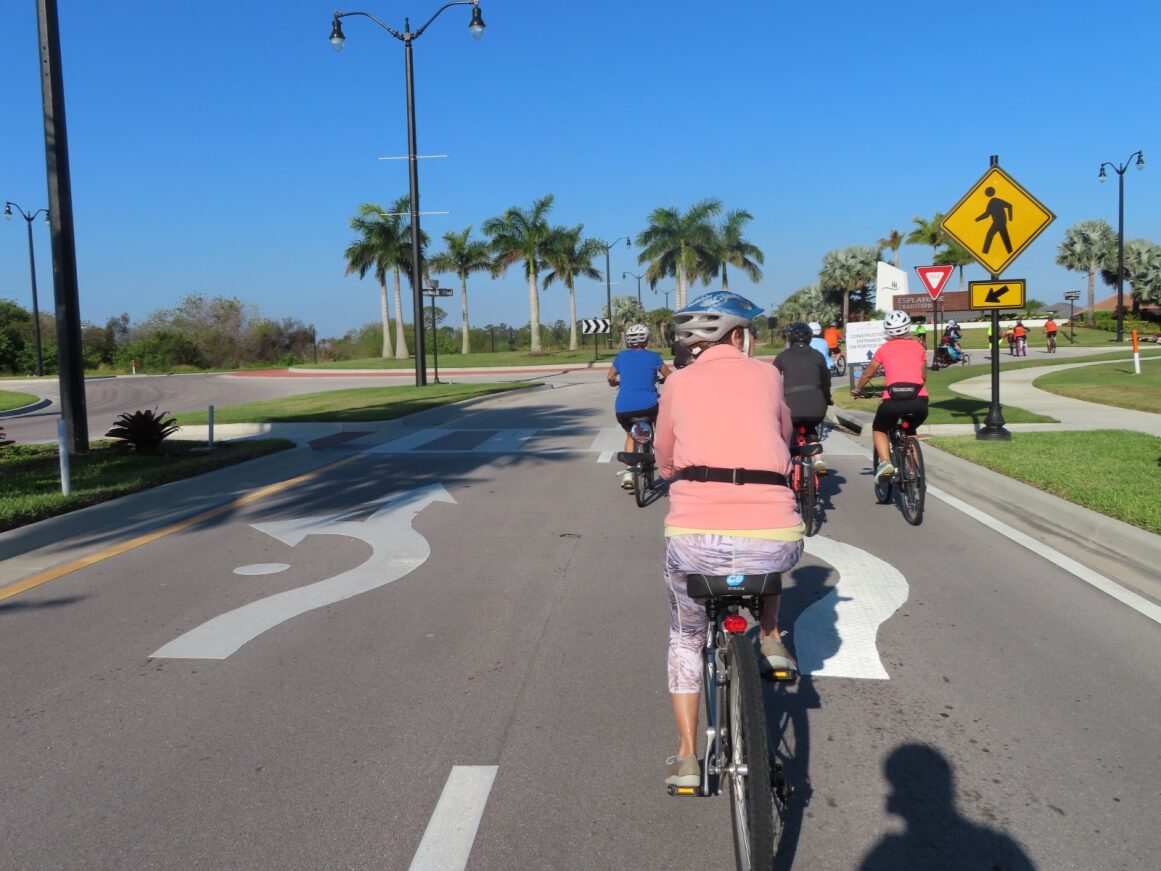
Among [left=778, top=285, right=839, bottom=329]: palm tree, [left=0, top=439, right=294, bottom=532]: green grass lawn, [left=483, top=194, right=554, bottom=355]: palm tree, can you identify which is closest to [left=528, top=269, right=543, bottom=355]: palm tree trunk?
[left=483, top=194, right=554, bottom=355]: palm tree

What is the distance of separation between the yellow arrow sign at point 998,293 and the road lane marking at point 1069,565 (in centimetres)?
461

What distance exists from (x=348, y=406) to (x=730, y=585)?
2050 cm

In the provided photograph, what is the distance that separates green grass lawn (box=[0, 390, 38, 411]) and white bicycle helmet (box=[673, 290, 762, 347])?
31.2 meters

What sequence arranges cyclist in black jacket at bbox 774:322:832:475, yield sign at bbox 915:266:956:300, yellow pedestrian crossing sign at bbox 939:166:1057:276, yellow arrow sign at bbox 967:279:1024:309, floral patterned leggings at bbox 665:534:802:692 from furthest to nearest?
yield sign at bbox 915:266:956:300, yellow arrow sign at bbox 967:279:1024:309, yellow pedestrian crossing sign at bbox 939:166:1057:276, cyclist in black jacket at bbox 774:322:832:475, floral patterned leggings at bbox 665:534:802:692

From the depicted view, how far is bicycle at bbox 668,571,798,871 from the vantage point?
2.88 m

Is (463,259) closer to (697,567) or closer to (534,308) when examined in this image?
(534,308)

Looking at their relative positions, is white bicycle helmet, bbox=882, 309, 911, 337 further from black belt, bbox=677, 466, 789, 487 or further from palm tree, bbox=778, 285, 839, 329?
palm tree, bbox=778, 285, 839, 329

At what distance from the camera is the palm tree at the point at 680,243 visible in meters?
64.0

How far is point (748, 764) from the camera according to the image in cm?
295

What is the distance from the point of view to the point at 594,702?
4.62 m

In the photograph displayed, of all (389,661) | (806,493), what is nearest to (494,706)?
(389,661)

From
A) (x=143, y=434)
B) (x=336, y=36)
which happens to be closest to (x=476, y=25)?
(x=336, y=36)

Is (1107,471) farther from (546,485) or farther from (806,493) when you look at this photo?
(546,485)

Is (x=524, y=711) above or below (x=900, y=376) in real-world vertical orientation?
below
